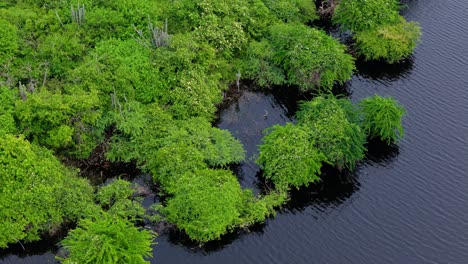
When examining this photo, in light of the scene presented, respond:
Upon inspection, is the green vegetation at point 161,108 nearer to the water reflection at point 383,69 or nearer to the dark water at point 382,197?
the water reflection at point 383,69

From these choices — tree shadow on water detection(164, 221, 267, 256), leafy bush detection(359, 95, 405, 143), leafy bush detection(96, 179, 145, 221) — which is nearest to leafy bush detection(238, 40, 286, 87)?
leafy bush detection(359, 95, 405, 143)

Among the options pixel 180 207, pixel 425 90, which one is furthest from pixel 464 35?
pixel 180 207

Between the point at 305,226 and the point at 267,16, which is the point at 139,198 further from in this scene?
the point at 267,16

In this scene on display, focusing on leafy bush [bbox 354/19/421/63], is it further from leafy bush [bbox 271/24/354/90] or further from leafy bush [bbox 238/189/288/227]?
leafy bush [bbox 238/189/288/227]

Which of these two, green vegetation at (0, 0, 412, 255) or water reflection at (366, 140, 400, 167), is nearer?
green vegetation at (0, 0, 412, 255)

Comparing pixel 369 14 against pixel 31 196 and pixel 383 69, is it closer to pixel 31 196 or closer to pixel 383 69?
pixel 383 69

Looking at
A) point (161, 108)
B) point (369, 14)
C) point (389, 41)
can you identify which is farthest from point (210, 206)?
point (369, 14)

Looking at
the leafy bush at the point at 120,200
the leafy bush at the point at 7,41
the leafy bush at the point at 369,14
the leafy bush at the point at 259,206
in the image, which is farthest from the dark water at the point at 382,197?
the leafy bush at the point at 7,41
